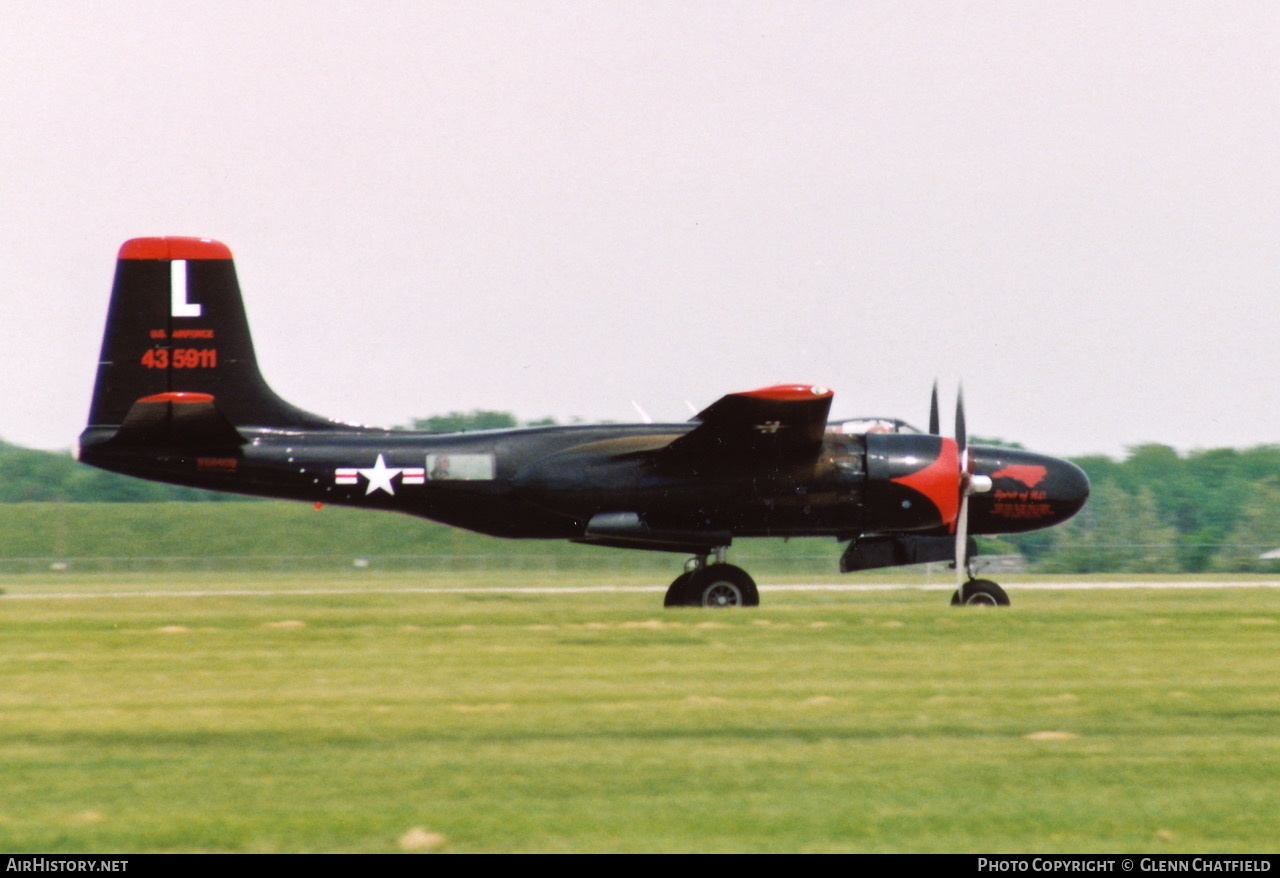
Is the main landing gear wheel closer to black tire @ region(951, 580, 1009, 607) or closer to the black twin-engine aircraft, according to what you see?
the black twin-engine aircraft

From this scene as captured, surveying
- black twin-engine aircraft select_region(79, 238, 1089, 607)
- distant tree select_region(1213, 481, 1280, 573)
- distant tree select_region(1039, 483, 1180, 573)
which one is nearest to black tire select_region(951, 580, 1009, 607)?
black twin-engine aircraft select_region(79, 238, 1089, 607)

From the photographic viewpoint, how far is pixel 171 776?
10.1 meters

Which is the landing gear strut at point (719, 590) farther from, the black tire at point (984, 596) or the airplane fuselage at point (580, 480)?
the black tire at point (984, 596)

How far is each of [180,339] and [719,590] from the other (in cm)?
974

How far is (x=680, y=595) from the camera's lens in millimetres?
24516

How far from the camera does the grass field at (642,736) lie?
8773 mm

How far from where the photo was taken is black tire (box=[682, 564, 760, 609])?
24.3m

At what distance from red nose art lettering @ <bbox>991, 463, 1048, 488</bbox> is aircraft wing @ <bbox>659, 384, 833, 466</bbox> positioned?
337 cm

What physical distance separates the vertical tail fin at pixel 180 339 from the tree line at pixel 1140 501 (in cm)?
2952
